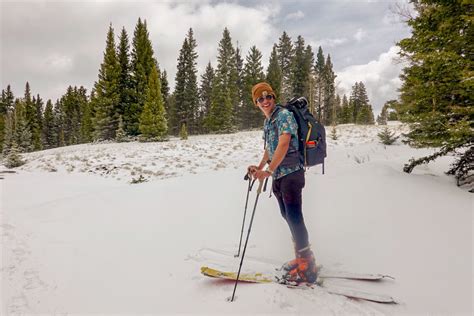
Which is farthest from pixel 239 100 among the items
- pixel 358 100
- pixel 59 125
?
pixel 59 125

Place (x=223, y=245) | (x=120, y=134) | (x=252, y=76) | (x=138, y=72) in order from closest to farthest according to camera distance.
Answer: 1. (x=223, y=245)
2. (x=120, y=134)
3. (x=138, y=72)
4. (x=252, y=76)

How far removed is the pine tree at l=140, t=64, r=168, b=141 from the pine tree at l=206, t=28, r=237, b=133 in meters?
12.2

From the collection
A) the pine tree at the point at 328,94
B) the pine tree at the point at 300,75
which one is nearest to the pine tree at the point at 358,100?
the pine tree at the point at 328,94

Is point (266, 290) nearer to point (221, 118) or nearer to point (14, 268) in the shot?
point (14, 268)

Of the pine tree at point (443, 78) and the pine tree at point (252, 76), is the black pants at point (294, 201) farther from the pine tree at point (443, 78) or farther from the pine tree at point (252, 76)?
the pine tree at point (252, 76)

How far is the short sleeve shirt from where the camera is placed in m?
2.81

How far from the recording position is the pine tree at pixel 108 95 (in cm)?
2923

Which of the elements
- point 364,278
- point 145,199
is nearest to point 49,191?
point 145,199

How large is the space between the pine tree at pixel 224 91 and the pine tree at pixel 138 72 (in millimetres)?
10759

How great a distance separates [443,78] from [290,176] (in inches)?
206

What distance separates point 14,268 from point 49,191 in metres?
5.94

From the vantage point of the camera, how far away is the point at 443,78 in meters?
5.57

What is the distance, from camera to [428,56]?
205 inches

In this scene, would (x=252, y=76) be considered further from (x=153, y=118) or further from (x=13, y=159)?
(x=13, y=159)
